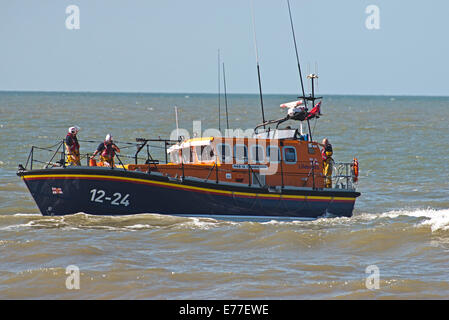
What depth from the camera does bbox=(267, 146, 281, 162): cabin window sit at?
1716 cm

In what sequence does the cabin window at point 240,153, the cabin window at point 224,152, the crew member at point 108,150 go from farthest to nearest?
1. the cabin window at point 240,153
2. the cabin window at point 224,152
3. the crew member at point 108,150

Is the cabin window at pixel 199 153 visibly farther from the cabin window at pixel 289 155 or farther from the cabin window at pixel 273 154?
the cabin window at pixel 289 155

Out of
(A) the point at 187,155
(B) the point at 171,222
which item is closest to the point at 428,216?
(A) the point at 187,155

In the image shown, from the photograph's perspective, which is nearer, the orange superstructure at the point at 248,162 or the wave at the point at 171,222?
the wave at the point at 171,222

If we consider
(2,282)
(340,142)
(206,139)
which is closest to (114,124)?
(340,142)

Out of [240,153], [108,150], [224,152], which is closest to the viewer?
[108,150]

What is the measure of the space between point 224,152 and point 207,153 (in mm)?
429

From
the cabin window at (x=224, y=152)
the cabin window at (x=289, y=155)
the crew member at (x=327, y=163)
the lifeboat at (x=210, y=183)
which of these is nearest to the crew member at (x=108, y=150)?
the lifeboat at (x=210, y=183)

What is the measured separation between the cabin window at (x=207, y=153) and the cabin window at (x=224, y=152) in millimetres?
180

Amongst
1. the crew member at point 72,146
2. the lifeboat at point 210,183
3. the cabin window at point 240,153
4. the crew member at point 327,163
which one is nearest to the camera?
the lifeboat at point 210,183

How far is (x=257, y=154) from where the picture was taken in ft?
56.0

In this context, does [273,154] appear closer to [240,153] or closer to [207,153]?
[240,153]

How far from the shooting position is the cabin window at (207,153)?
16.8 metres
